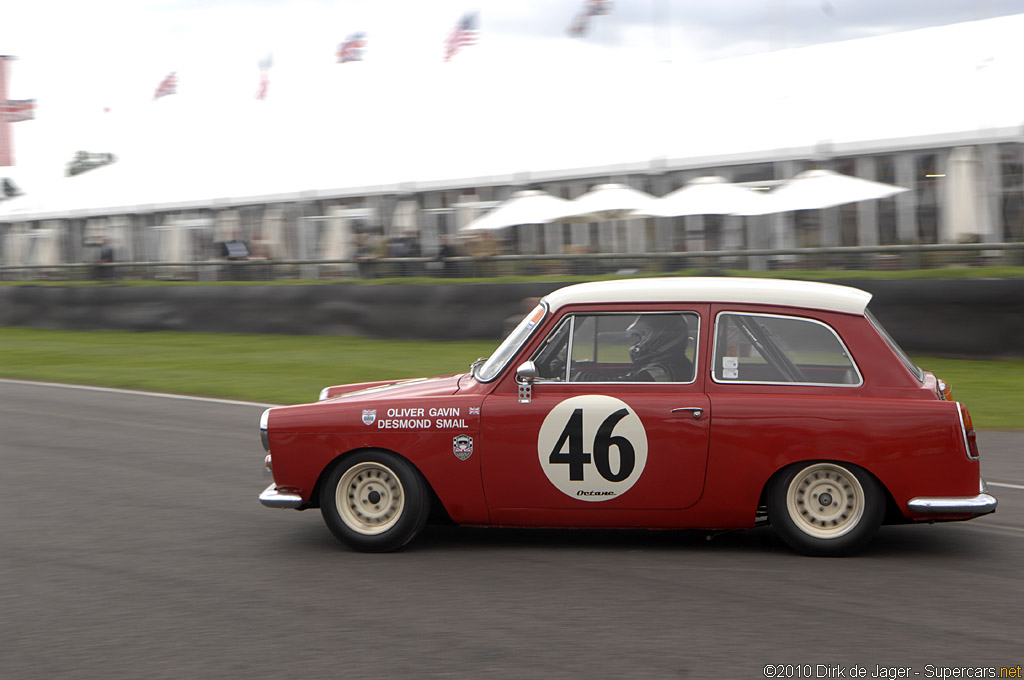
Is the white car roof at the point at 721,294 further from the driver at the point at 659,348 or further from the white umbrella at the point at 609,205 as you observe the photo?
the white umbrella at the point at 609,205

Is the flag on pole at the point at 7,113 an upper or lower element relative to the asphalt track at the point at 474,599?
upper

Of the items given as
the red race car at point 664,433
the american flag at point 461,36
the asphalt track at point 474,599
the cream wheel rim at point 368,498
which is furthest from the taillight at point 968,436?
the american flag at point 461,36

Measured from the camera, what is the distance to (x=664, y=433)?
5637 millimetres

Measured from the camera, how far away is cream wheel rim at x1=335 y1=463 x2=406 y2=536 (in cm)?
589

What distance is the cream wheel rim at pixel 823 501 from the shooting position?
559cm

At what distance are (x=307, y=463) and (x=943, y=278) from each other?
443 inches

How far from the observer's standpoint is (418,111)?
98.4 feet

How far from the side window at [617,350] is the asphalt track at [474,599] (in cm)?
94

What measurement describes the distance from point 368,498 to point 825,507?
239 centimetres

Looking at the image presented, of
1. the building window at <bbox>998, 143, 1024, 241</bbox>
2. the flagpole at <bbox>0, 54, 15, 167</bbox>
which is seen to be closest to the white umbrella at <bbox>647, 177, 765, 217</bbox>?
the building window at <bbox>998, 143, 1024, 241</bbox>

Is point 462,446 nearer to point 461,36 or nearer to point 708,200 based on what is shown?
point 708,200

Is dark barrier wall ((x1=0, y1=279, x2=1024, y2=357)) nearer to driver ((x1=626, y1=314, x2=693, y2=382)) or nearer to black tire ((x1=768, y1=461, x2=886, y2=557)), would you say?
black tire ((x1=768, y1=461, x2=886, y2=557))

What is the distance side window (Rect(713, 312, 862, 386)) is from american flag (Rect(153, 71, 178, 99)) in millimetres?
37601

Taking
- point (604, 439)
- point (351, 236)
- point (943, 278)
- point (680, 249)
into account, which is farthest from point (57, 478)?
point (351, 236)
